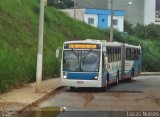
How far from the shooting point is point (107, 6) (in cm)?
11594

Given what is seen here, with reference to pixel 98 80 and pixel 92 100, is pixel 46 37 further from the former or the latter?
pixel 92 100

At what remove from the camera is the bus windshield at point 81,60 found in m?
28.6

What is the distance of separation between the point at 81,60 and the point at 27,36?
14.5 m

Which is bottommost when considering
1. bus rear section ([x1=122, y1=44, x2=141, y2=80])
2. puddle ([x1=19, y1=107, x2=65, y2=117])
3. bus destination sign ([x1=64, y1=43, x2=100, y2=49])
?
puddle ([x1=19, y1=107, x2=65, y2=117])

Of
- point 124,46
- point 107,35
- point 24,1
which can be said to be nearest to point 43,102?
point 124,46

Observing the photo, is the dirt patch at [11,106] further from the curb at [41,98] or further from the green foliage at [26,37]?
the green foliage at [26,37]

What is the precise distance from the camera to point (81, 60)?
28.6m

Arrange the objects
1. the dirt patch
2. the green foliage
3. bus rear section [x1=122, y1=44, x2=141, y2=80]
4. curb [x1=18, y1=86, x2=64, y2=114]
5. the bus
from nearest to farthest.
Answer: the dirt patch < curb [x1=18, y1=86, x2=64, y2=114] < the green foliage < the bus < bus rear section [x1=122, y1=44, x2=141, y2=80]

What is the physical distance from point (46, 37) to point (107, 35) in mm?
19857

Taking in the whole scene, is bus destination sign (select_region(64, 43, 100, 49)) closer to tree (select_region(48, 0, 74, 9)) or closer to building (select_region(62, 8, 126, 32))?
building (select_region(62, 8, 126, 32))

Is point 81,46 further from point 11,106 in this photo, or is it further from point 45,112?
point 45,112

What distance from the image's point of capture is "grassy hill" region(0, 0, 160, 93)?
27.3 metres

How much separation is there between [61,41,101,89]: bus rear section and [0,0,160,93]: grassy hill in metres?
2.48

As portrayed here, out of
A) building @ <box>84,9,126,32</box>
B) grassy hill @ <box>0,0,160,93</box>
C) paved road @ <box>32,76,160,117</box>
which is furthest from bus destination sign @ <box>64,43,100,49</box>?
building @ <box>84,9,126,32</box>
